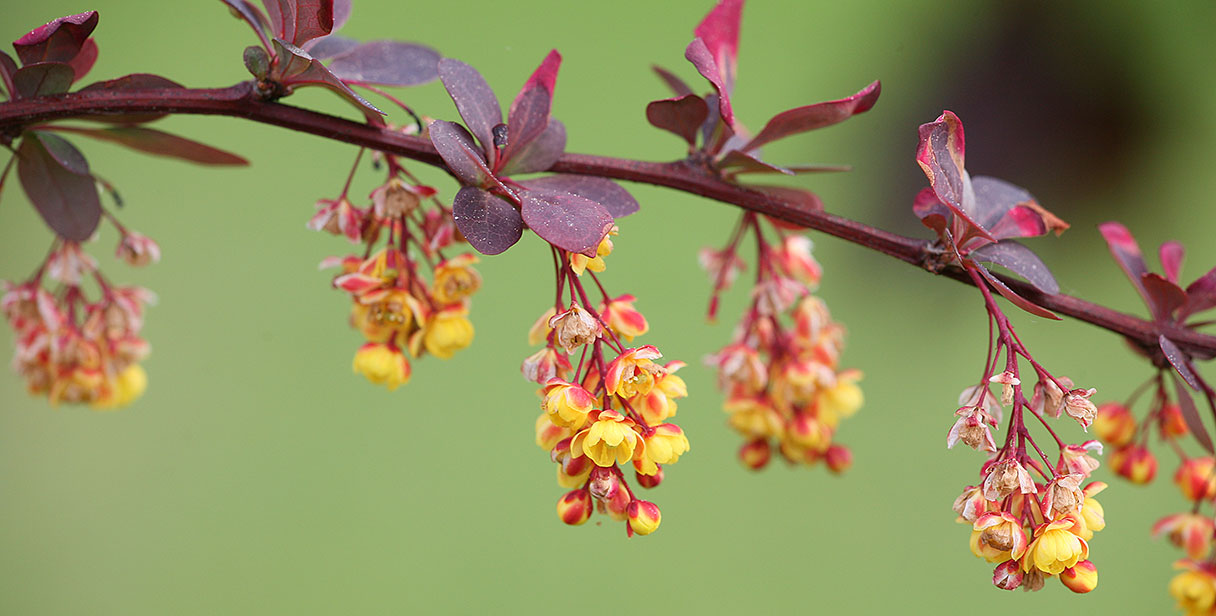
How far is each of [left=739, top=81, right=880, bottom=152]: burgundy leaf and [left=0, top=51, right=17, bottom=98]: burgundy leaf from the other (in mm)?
354

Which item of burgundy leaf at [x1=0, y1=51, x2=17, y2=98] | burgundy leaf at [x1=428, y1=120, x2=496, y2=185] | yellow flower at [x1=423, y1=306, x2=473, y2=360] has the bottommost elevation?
yellow flower at [x1=423, y1=306, x2=473, y2=360]

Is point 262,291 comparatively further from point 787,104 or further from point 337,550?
point 787,104

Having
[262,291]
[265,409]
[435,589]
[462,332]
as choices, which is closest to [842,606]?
[435,589]

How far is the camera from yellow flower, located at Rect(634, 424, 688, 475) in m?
0.38

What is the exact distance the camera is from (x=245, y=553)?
1.70 meters

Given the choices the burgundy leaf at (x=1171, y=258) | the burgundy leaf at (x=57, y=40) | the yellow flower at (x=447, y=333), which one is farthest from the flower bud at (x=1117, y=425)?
the burgundy leaf at (x=57, y=40)

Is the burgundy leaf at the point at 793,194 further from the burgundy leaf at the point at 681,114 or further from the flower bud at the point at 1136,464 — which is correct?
the flower bud at the point at 1136,464

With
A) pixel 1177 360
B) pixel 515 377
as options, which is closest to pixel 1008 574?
pixel 1177 360

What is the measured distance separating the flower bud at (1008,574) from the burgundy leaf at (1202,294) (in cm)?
18

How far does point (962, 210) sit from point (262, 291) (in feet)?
5.36

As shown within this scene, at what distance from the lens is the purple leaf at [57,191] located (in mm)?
456

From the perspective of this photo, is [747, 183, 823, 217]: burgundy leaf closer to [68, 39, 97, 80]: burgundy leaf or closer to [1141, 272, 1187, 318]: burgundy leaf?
[1141, 272, 1187, 318]: burgundy leaf

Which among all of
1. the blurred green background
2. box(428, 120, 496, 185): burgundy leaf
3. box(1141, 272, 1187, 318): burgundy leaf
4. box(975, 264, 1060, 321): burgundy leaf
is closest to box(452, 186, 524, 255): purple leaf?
box(428, 120, 496, 185): burgundy leaf

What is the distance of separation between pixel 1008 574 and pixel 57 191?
20.4 inches
